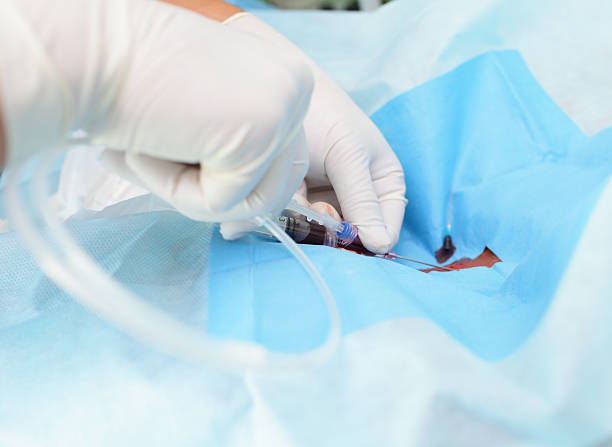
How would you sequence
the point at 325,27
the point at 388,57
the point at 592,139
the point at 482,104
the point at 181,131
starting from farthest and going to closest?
1. the point at 325,27
2. the point at 388,57
3. the point at 482,104
4. the point at 592,139
5. the point at 181,131

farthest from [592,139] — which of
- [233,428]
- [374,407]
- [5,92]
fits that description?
[5,92]

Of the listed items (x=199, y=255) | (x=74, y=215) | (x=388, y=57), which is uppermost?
(x=388, y=57)

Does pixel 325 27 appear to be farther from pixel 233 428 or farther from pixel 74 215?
pixel 233 428

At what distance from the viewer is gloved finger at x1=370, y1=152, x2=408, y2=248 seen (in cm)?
97

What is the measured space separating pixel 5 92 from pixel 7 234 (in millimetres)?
470

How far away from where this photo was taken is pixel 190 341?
400 mm

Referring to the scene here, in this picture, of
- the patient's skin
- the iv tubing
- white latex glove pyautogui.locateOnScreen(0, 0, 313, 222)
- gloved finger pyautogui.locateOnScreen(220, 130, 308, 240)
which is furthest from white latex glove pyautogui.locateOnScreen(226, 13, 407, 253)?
the iv tubing

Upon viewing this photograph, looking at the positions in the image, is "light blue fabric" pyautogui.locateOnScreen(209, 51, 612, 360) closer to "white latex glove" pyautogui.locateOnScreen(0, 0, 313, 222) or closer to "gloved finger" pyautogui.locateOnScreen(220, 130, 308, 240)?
"gloved finger" pyautogui.locateOnScreen(220, 130, 308, 240)

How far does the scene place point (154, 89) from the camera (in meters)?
0.48

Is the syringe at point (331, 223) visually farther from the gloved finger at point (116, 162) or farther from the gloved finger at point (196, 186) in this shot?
the gloved finger at point (116, 162)

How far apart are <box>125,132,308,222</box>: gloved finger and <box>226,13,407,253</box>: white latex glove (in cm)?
31

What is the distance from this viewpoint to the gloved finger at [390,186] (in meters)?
0.97

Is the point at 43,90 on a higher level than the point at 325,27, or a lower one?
higher

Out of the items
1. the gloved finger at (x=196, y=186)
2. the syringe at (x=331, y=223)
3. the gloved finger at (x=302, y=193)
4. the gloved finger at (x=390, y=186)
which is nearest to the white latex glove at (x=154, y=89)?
the gloved finger at (x=196, y=186)
